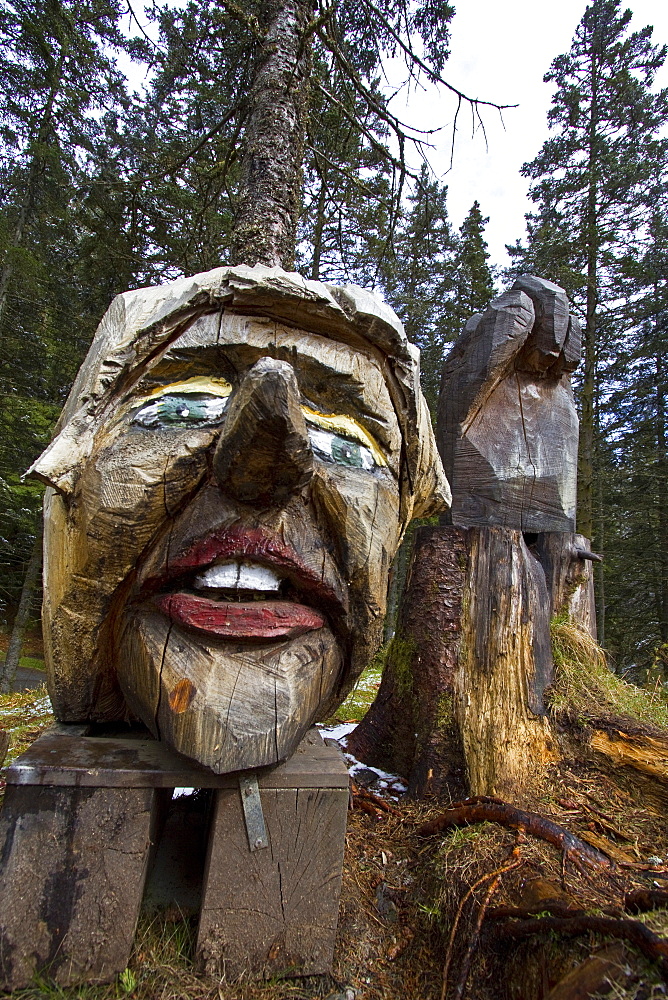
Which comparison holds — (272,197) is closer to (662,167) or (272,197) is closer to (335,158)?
(335,158)

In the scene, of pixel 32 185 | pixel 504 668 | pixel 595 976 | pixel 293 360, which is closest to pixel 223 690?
pixel 293 360

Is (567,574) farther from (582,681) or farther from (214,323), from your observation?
(214,323)

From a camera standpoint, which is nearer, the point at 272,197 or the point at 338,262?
the point at 272,197

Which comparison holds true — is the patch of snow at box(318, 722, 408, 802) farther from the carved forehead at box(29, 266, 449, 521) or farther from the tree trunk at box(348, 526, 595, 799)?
the carved forehead at box(29, 266, 449, 521)

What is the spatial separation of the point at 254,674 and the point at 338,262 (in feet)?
31.4

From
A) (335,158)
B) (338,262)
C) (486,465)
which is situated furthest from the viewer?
(338,262)

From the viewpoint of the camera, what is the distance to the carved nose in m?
1.15

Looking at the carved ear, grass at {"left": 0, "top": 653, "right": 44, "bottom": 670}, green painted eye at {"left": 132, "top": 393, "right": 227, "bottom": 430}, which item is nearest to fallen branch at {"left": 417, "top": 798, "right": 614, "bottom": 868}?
green painted eye at {"left": 132, "top": 393, "right": 227, "bottom": 430}

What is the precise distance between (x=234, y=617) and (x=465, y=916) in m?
1.22

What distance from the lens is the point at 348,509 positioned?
1407 mm

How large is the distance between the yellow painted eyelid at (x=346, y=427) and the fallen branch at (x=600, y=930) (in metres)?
1.20

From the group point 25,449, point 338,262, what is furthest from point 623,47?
point 25,449

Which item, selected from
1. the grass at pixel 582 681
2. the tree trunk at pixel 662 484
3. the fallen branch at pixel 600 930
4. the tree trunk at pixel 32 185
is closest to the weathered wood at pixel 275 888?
the fallen branch at pixel 600 930

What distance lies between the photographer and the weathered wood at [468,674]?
8.43 feet
